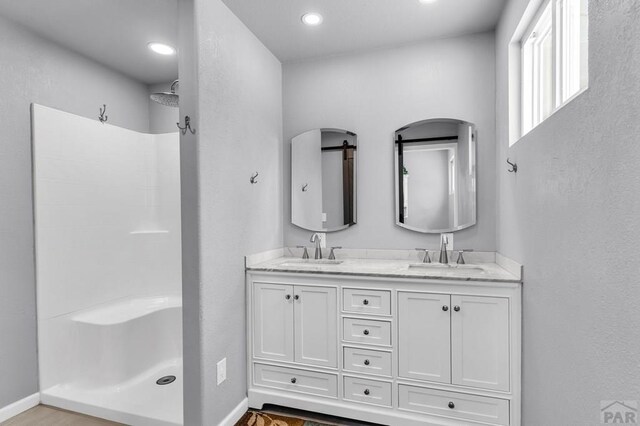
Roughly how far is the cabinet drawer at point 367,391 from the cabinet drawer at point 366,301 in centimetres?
44

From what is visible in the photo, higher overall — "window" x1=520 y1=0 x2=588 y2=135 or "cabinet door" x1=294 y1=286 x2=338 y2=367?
"window" x1=520 y1=0 x2=588 y2=135

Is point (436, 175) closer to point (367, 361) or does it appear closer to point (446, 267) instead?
point (446, 267)

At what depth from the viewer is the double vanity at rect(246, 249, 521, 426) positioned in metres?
1.88

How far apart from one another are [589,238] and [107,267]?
10.8 ft

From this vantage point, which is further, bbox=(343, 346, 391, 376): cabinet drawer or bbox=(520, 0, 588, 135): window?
bbox=(343, 346, 391, 376): cabinet drawer

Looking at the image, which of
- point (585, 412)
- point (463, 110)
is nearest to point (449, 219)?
point (463, 110)

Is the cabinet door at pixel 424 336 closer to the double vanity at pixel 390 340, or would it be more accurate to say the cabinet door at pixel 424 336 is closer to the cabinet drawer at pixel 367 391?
the double vanity at pixel 390 340

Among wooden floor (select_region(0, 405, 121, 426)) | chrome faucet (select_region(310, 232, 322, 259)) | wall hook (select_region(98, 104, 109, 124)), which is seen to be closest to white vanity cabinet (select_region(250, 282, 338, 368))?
chrome faucet (select_region(310, 232, 322, 259))

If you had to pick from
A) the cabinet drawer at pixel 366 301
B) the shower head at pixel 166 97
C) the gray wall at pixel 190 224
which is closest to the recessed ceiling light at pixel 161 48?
the shower head at pixel 166 97

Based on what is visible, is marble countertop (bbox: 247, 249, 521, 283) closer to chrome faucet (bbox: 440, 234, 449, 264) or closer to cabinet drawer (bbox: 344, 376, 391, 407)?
chrome faucet (bbox: 440, 234, 449, 264)

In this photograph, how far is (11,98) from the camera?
2207 millimetres

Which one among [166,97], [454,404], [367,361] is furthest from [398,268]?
[166,97]

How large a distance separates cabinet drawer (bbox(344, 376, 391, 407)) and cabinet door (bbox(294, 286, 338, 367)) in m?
0.16

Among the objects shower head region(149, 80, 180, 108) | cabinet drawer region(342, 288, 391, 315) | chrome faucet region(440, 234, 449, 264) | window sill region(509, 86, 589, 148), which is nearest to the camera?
window sill region(509, 86, 589, 148)
